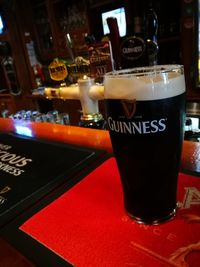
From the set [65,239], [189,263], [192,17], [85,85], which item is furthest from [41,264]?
[192,17]

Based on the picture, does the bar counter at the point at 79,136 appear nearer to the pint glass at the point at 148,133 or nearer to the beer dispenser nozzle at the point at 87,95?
the beer dispenser nozzle at the point at 87,95

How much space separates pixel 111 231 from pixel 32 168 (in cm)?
31

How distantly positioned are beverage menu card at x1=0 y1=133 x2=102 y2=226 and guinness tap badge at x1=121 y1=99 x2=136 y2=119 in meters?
0.27

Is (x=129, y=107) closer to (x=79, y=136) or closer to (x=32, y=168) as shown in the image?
(x=32, y=168)

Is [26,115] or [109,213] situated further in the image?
[26,115]

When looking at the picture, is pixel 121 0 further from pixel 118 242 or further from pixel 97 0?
pixel 118 242

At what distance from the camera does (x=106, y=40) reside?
0.68m

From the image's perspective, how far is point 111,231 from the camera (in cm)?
37

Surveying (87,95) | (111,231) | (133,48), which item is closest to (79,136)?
(87,95)

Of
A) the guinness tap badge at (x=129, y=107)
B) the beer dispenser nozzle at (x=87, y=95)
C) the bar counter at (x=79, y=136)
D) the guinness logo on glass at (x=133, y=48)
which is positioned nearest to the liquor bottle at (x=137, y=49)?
the guinness logo on glass at (x=133, y=48)

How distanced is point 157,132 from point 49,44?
143 inches

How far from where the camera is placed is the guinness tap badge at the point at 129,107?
1.07ft

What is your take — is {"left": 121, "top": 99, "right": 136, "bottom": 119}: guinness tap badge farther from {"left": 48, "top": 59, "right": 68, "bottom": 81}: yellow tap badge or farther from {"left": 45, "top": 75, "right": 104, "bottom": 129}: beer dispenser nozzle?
{"left": 48, "top": 59, "right": 68, "bottom": 81}: yellow tap badge

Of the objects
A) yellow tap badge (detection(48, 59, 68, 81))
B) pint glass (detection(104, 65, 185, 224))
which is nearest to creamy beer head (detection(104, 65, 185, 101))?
pint glass (detection(104, 65, 185, 224))
